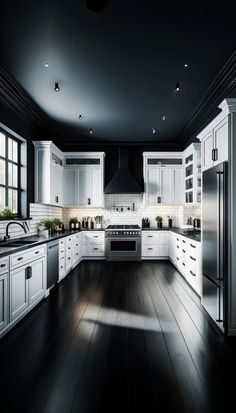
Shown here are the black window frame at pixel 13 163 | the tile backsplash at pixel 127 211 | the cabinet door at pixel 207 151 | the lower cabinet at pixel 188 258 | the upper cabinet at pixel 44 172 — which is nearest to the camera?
the cabinet door at pixel 207 151

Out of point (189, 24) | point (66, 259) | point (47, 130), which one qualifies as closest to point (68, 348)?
point (66, 259)

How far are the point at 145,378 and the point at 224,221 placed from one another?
1.64 m

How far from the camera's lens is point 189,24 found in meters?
2.37

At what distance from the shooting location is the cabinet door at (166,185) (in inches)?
251

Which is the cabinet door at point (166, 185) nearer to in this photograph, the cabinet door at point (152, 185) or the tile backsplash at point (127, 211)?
the cabinet door at point (152, 185)

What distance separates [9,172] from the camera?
416cm

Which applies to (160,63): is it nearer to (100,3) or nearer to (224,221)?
(100,3)

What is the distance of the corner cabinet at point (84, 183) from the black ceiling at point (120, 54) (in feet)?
5.90

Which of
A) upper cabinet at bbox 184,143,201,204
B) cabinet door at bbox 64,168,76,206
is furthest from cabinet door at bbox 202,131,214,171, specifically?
cabinet door at bbox 64,168,76,206

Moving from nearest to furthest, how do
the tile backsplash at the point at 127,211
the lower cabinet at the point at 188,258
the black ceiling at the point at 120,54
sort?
the black ceiling at the point at 120,54 < the lower cabinet at the point at 188,258 < the tile backsplash at the point at 127,211

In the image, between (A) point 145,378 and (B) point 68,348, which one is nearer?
(A) point 145,378

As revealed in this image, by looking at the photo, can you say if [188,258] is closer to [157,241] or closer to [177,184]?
[157,241]

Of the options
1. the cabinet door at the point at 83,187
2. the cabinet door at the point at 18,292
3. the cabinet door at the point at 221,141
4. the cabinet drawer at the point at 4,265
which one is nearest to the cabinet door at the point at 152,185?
the cabinet door at the point at 83,187

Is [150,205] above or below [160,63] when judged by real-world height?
below
